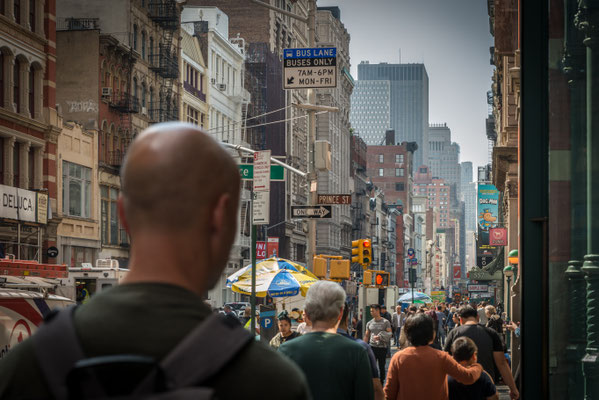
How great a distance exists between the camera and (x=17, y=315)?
14672mm

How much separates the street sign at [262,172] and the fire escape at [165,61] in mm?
37587

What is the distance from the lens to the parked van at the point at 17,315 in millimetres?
14070

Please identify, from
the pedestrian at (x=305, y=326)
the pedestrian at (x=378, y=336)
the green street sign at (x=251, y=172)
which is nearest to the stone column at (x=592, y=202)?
the pedestrian at (x=305, y=326)

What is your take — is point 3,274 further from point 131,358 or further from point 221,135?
point 221,135

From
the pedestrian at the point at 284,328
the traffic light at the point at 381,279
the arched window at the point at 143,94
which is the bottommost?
the traffic light at the point at 381,279

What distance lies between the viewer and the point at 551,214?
5.47 m

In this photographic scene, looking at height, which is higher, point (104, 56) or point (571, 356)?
point (104, 56)

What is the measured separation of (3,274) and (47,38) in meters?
24.3

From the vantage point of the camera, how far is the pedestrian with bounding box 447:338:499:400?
807 centimetres

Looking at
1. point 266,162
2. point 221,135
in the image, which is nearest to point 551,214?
point 266,162

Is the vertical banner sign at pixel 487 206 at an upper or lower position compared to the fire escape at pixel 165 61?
lower

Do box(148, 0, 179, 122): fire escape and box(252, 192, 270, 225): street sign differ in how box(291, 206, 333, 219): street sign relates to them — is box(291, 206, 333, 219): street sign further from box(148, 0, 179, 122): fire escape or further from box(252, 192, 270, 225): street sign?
box(148, 0, 179, 122): fire escape

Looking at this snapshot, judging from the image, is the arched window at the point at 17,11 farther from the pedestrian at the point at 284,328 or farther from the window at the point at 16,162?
the pedestrian at the point at 284,328

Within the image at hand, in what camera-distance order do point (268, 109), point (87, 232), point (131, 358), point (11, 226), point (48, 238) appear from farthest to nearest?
1. point (268, 109)
2. point (87, 232)
3. point (48, 238)
4. point (11, 226)
5. point (131, 358)
